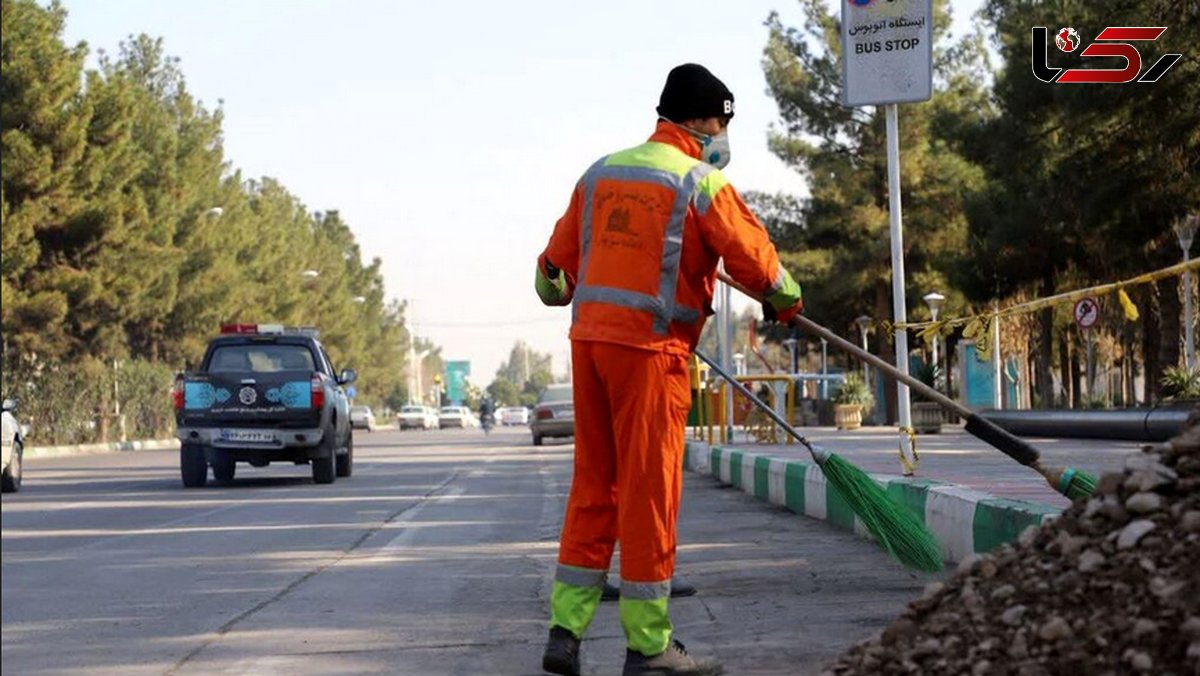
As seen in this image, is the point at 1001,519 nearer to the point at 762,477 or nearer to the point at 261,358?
the point at 762,477

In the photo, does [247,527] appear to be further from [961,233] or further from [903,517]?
[961,233]

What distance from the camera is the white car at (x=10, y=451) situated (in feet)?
75.4

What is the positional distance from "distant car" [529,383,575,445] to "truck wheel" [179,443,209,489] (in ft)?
69.2

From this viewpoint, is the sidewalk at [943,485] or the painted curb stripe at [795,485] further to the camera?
the painted curb stripe at [795,485]

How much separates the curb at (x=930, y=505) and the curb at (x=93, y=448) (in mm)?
31388

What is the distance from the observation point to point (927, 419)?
42.4 meters

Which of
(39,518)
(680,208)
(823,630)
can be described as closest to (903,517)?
(823,630)

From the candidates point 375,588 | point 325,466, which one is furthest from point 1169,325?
point 375,588

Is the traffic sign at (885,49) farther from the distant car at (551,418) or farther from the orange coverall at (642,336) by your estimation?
the distant car at (551,418)

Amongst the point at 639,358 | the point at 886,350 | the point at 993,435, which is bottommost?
the point at 993,435

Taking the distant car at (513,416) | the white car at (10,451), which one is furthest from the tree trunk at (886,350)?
the distant car at (513,416)

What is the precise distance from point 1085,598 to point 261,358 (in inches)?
767

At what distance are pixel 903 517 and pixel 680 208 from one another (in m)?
2.98

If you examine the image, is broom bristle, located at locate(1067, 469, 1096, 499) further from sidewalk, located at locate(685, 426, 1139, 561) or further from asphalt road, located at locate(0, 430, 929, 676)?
asphalt road, located at locate(0, 430, 929, 676)
